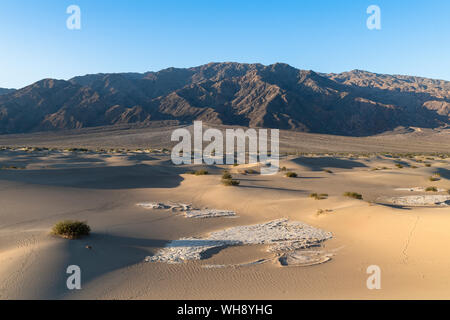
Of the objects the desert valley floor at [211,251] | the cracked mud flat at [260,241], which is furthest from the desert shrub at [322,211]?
the cracked mud flat at [260,241]

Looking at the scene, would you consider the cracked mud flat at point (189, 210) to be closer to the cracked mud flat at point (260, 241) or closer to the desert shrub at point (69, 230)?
the cracked mud flat at point (260, 241)

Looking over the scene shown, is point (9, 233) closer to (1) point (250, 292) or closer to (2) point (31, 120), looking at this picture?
(1) point (250, 292)

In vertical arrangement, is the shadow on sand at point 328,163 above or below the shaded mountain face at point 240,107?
below

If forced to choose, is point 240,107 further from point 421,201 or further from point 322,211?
point 322,211

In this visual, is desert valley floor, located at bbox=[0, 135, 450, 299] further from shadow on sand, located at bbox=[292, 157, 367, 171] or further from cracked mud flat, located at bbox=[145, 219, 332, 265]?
shadow on sand, located at bbox=[292, 157, 367, 171]

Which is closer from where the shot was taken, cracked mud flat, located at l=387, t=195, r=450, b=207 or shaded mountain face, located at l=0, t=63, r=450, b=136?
cracked mud flat, located at l=387, t=195, r=450, b=207

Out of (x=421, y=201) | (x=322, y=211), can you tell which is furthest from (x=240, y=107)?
(x=322, y=211)

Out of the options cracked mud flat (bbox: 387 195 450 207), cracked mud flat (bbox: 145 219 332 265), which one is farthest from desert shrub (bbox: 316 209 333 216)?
cracked mud flat (bbox: 387 195 450 207)
